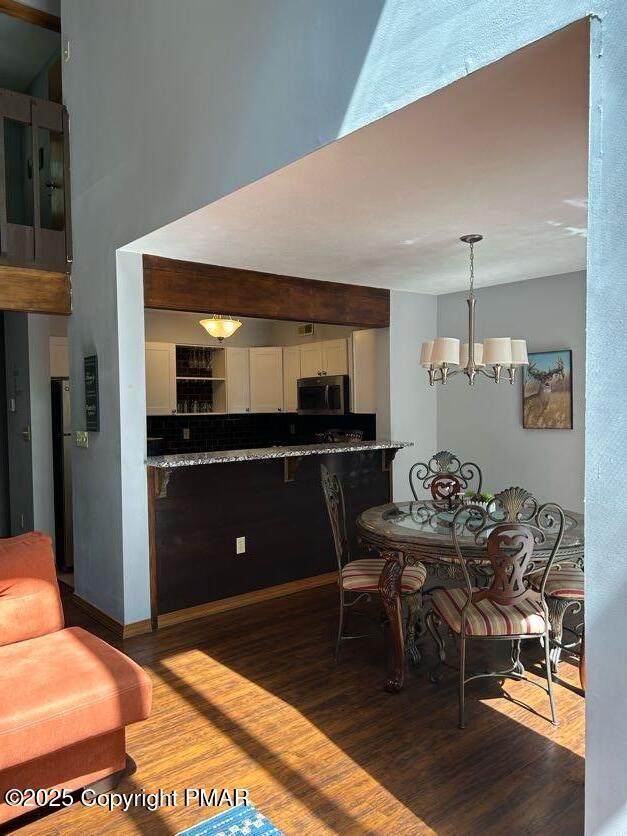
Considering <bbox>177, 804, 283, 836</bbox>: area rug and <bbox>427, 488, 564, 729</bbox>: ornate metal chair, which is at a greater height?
<bbox>427, 488, 564, 729</bbox>: ornate metal chair

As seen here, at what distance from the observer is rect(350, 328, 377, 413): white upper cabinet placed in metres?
5.69

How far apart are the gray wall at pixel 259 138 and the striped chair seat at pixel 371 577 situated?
1.45 metres

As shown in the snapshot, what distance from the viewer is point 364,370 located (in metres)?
5.80

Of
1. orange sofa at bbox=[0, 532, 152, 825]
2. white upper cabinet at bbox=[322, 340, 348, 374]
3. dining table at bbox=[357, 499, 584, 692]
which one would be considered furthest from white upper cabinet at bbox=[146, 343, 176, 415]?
orange sofa at bbox=[0, 532, 152, 825]

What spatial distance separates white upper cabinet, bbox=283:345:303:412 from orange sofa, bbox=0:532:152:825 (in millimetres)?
4750

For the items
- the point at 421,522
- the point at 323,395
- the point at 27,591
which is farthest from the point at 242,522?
the point at 323,395

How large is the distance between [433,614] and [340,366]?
3.71 meters

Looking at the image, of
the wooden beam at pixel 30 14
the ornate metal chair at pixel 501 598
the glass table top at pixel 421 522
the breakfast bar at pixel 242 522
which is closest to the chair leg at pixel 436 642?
the ornate metal chair at pixel 501 598

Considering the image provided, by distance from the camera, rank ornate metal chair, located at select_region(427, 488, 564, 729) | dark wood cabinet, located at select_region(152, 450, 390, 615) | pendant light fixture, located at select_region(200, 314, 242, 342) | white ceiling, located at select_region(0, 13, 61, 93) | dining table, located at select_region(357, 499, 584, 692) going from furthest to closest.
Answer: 1. pendant light fixture, located at select_region(200, 314, 242, 342)
2. white ceiling, located at select_region(0, 13, 61, 93)
3. dark wood cabinet, located at select_region(152, 450, 390, 615)
4. dining table, located at select_region(357, 499, 584, 692)
5. ornate metal chair, located at select_region(427, 488, 564, 729)

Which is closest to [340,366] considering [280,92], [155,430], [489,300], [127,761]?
[489,300]

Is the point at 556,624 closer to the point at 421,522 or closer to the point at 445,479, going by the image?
the point at 421,522

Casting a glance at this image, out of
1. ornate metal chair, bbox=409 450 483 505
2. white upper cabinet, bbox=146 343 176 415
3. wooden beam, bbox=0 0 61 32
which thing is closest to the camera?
ornate metal chair, bbox=409 450 483 505

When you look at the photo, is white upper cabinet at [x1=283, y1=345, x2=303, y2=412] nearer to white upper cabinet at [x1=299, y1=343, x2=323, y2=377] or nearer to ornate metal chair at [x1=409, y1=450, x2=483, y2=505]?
white upper cabinet at [x1=299, y1=343, x2=323, y2=377]

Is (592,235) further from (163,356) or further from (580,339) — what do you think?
(163,356)
